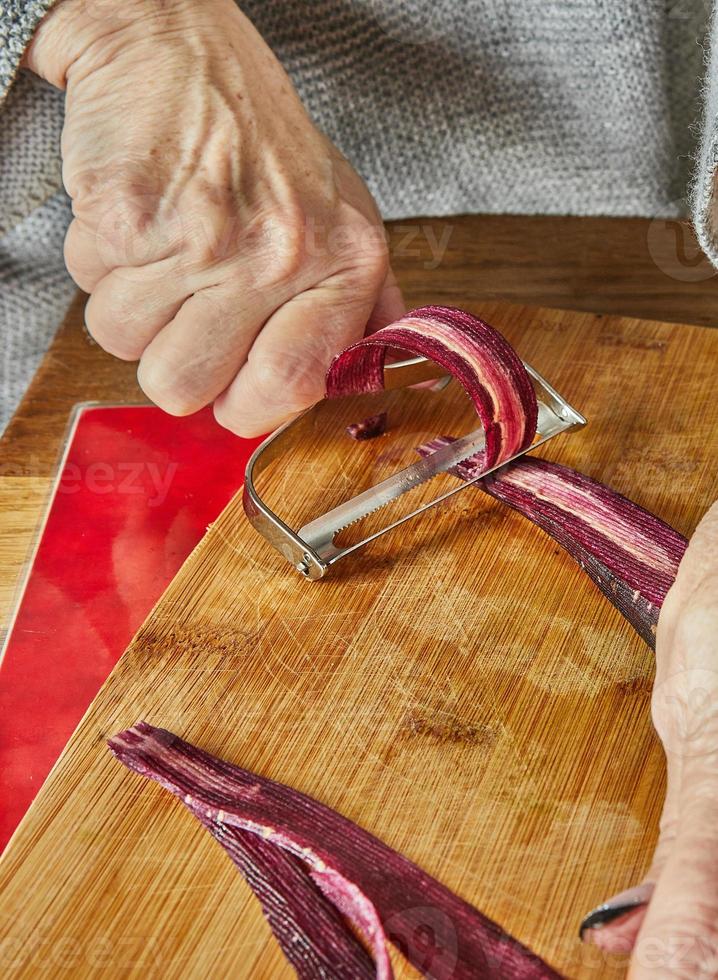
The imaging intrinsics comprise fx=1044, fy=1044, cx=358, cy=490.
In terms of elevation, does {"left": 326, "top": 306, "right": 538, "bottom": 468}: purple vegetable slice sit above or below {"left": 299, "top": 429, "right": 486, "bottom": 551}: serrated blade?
above

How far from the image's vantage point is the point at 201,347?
4.41 ft

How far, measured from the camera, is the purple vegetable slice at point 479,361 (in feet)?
4.09

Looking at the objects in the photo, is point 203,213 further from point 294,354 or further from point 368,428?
point 368,428

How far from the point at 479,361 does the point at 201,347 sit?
36cm

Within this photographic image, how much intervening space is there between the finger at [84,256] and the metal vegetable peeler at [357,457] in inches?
13.2

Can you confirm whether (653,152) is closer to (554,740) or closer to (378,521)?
(378,521)

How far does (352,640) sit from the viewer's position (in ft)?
3.73

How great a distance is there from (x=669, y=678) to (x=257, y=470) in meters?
0.59

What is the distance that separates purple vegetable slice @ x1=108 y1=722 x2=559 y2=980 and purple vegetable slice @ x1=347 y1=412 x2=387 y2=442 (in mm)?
482

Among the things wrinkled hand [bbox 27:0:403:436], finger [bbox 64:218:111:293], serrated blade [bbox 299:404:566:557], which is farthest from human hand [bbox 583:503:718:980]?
finger [bbox 64:218:111:293]

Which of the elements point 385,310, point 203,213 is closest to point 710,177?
point 385,310

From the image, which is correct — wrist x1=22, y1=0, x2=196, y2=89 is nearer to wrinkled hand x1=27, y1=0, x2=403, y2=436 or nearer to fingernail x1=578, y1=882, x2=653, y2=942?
wrinkled hand x1=27, y1=0, x2=403, y2=436

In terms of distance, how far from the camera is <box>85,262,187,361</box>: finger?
1349 millimetres

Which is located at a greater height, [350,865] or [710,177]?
[710,177]
